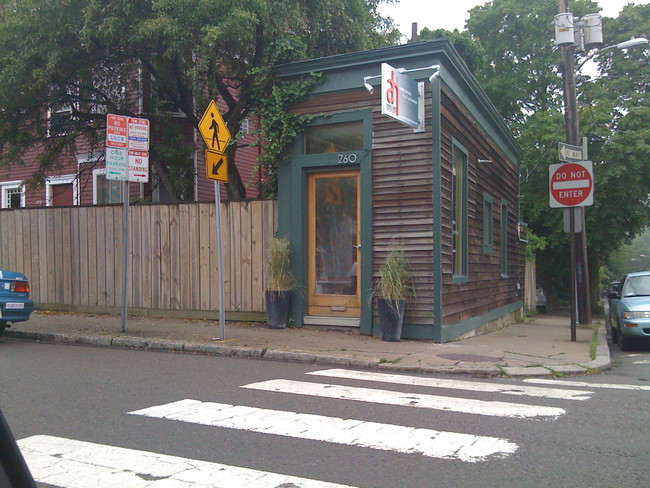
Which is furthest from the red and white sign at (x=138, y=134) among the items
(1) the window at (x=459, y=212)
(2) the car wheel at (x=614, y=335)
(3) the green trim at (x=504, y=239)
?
(2) the car wheel at (x=614, y=335)

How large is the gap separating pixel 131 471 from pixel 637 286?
471 inches

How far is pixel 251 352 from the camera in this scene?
338 inches

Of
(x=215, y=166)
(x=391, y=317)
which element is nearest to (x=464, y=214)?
(x=391, y=317)

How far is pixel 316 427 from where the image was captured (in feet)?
16.3

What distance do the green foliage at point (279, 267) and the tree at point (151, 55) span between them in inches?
115

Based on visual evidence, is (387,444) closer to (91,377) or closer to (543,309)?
(91,377)

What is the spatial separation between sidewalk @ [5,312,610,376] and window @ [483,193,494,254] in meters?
3.08

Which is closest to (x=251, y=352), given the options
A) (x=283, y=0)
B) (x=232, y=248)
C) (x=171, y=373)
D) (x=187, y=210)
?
(x=171, y=373)

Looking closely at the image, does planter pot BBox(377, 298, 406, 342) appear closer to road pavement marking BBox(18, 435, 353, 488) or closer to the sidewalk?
the sidewalk

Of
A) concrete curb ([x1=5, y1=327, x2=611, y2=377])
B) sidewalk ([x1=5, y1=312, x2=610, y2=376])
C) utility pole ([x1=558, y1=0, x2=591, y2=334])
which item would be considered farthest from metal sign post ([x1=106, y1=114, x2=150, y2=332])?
utility pole ([x1=558, y1=0, x2=591, y2=334])

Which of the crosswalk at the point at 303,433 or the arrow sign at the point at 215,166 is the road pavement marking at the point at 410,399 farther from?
the arrow sign at the point at 215,166

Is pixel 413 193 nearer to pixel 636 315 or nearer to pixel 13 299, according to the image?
pixel 636 315

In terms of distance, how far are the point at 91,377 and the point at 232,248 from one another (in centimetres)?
490

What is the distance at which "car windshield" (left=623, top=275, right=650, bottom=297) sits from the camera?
12711 mm
